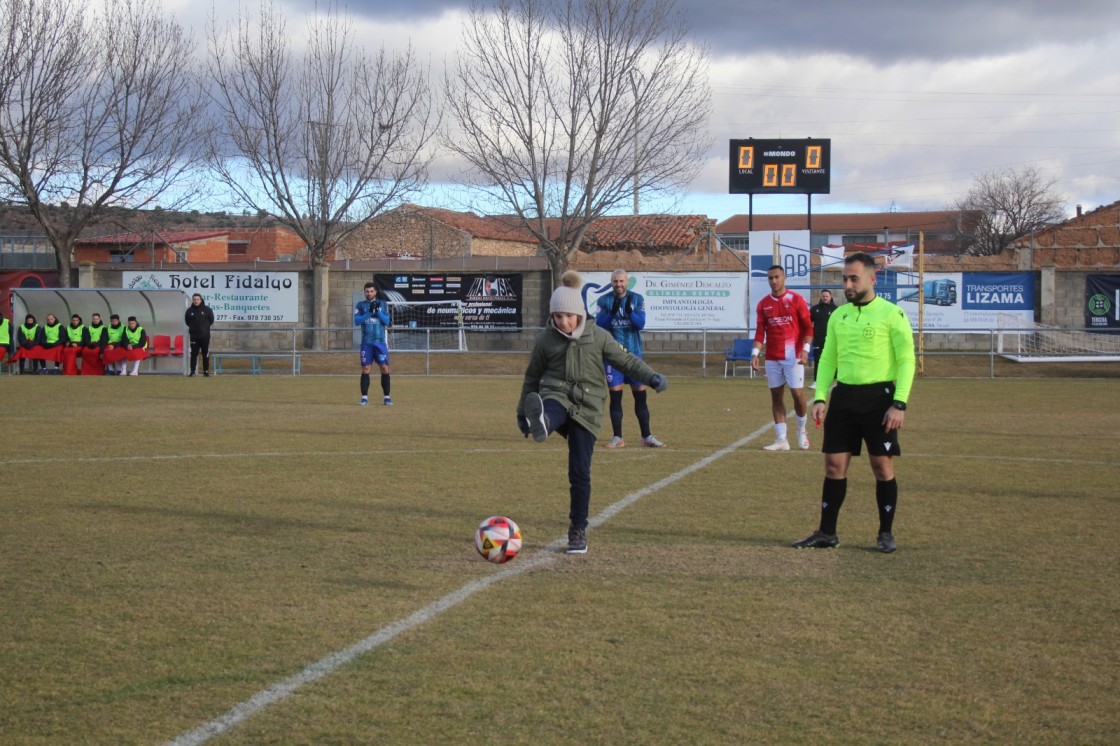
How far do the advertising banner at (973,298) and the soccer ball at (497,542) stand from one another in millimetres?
29589

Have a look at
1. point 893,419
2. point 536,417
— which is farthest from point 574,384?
point 893,419

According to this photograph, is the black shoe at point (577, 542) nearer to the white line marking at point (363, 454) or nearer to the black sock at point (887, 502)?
the black sock at point (887, 502)

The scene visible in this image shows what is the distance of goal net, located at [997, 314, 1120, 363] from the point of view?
31.3 meters

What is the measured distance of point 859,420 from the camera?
7.25m

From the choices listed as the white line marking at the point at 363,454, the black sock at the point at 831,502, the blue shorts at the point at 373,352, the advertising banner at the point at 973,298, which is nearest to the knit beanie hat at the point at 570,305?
the black sock at the point at 831,502

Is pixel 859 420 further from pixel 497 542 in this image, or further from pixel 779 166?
pixel 779 166

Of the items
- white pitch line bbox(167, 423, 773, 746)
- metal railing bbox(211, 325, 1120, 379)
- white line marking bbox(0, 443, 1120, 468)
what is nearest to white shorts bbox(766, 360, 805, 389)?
white line marking bbox(0, 443, 1120, 468)

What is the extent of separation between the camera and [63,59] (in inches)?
1414

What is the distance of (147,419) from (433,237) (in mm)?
53675

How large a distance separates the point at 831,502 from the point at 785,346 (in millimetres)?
5987

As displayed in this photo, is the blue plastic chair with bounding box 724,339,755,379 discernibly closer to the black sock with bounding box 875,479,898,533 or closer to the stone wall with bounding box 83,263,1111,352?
the stone wall with bounding box 83,263,1111,352

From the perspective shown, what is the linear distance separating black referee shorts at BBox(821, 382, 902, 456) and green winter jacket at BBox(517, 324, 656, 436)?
1206 mm

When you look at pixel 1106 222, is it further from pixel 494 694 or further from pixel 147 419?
pixel 494 694

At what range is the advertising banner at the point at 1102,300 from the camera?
34.4 m
